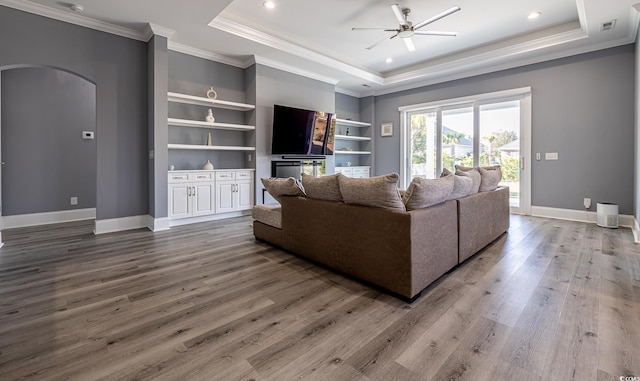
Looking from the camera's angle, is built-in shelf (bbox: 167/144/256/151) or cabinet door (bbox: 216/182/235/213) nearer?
built-in shelf (bbox: 167/144/256/151)

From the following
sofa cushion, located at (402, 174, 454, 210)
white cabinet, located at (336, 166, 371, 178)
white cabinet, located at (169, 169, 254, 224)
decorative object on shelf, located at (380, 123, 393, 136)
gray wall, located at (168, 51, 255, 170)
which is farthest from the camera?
decorative object on shelf, located at (380, 123, 393, 136)

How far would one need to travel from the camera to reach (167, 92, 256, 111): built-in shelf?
4.80 metres

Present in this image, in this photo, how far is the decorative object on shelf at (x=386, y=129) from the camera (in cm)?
792

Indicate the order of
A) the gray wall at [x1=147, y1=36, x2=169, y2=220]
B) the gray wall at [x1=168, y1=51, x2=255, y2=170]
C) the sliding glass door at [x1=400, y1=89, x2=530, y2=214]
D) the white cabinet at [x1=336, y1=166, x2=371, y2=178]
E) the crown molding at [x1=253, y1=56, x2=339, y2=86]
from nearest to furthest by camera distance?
1. the gray wall at [x1=147, y1=36, x2=169, y2=220]
2. the gray wall at [x1=168, y1=51, x2=255, y2=170]
3. the crown molding at [x1=253, y1=56, x2=339, y2=86]
4. the sliding glass door at [x1=400, y1=89, x2=530, y2=214]
5. the white cabinet at [x1=336, y1=166, x2=371, y2=178]

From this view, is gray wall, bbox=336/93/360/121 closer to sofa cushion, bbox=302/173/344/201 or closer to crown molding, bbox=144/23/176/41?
crown molding, bbox=144/23/176/41

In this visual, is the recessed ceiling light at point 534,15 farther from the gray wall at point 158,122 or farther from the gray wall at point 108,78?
the gray wall at point 108,78

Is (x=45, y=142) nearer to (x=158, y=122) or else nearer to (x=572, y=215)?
(x=158, y=122)

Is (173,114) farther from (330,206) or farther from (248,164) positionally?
(330,206)

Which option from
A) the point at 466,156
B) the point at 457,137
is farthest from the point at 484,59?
the point at 466,156

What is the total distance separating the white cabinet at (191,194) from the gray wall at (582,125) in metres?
5.92

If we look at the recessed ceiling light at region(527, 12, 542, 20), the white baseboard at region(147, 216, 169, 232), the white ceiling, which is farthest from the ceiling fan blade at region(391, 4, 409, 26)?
the white baseboard at region(147, 216, 169, 232)

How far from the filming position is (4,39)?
3.57 meters

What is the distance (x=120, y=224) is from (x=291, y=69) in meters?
4.21

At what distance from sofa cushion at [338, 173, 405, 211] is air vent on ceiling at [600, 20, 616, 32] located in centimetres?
443
